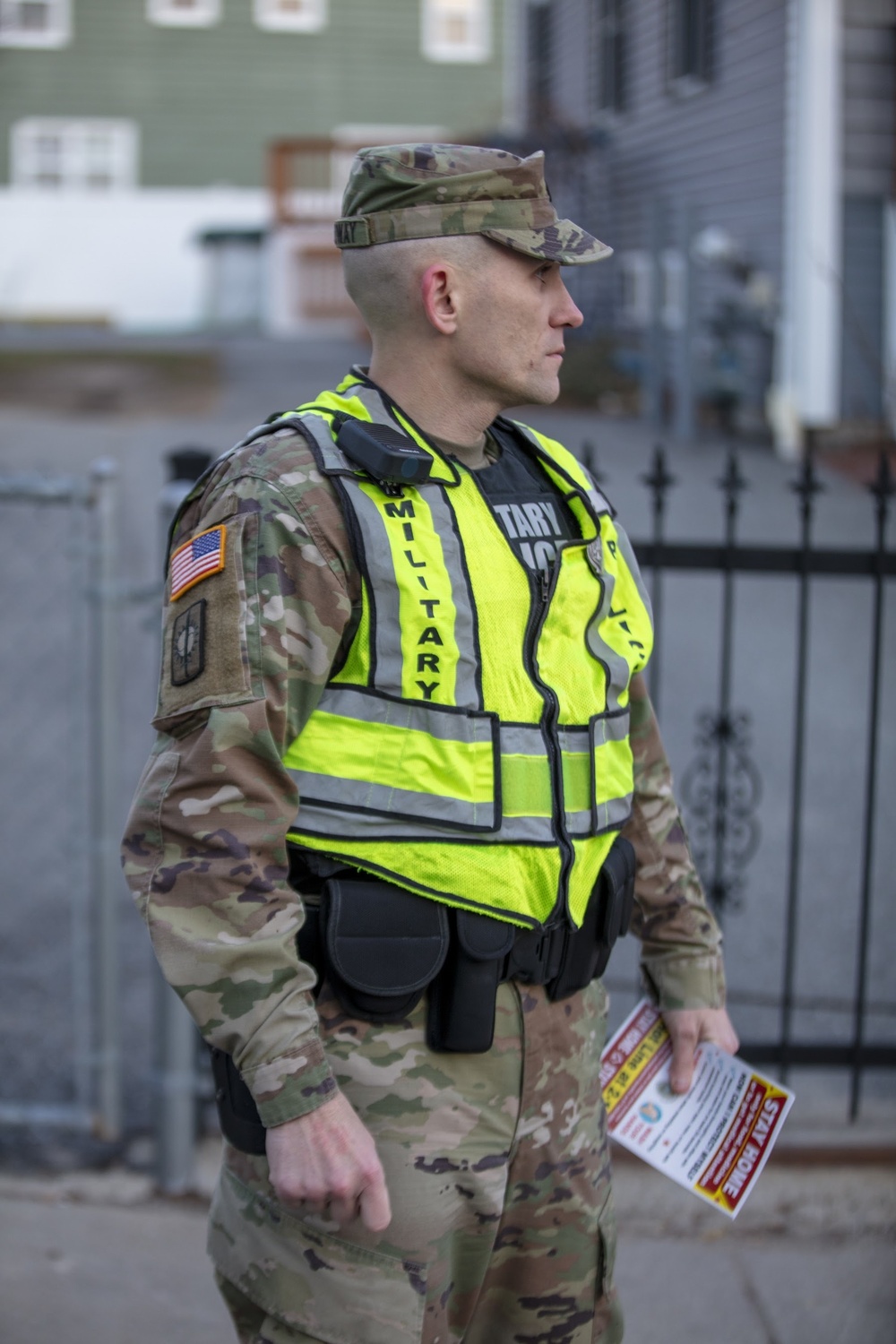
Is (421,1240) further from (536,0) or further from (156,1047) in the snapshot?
(536,0)

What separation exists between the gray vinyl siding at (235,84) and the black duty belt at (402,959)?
68.8 feet

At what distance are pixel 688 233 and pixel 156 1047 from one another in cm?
885

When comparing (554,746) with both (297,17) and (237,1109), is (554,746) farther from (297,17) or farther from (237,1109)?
(297,17)

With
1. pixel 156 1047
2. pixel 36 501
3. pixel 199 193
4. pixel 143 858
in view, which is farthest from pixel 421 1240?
pixel 199 193

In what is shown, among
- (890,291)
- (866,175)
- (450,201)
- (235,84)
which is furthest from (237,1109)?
(235,84)

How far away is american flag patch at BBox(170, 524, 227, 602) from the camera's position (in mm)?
1708

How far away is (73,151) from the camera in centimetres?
2134

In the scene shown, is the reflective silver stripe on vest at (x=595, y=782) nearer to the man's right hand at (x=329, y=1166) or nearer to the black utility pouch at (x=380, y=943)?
the black utility pouch at (x=380, y=943)

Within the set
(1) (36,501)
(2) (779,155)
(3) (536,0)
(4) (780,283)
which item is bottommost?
(1) (36,501)

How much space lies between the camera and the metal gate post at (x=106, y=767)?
335cm

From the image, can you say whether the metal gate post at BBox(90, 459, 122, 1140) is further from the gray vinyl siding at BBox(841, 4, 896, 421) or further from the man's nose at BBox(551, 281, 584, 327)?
the gray vinyl siding at BBox(841, 4, 896, 421)

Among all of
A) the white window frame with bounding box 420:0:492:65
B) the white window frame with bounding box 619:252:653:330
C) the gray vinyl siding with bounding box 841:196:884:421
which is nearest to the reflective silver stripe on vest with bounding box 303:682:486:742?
the gray vinyl siding with bounding box 841:196:884:421

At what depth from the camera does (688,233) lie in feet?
35.1

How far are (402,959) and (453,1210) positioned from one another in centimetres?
34
